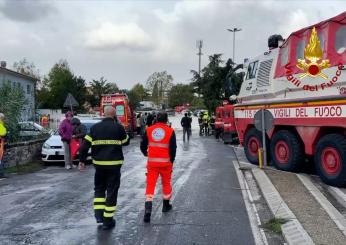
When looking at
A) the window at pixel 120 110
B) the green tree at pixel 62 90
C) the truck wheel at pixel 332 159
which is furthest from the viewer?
the green tree at pixel 62 90

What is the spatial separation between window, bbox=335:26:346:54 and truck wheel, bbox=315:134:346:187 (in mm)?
1756

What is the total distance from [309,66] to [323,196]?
345cm

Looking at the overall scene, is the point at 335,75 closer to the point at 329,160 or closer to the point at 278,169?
the point at 329,160

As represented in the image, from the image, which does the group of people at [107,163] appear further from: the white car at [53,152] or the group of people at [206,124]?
the group of people at [206,124]

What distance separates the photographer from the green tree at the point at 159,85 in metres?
101

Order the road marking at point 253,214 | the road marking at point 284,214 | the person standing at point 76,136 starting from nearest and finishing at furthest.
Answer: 1. the road marking at point 284,214
2. the road marking at point 253,214
3. the person standing at point 76,136

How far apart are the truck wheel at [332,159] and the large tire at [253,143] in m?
3.45

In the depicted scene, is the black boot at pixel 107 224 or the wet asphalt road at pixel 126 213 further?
the black boot at pixel 107 224

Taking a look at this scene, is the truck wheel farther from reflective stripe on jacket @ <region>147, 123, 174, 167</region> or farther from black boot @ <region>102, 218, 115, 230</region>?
black boot @ <region>102, 218, 115, 230</region>

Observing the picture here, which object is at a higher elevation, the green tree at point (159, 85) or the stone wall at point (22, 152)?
the green tree at point (159, 85)

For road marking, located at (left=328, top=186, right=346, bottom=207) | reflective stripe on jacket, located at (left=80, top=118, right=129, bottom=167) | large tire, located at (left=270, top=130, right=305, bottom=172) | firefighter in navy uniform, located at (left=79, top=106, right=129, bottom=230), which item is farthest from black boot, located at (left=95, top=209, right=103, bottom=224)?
large tire, located at (left=270, top=130, right=305, bottom=172)

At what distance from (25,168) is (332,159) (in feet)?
27.8

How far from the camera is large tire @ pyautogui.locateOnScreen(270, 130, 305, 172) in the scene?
12352 mm

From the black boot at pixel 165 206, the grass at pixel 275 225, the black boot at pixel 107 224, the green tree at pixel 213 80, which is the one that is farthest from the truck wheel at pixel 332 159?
the green tree at pixel 213 80
